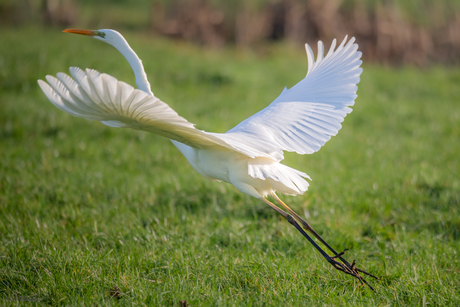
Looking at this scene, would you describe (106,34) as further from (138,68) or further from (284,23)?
(284,23)

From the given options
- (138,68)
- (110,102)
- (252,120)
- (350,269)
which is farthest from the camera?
(252,120)

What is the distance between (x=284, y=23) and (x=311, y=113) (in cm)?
956

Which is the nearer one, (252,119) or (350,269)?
(350,269)

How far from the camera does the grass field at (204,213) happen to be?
238cm

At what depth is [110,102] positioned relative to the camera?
6.25 ft

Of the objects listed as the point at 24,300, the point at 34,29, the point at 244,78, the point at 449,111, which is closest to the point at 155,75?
the point at 244,78

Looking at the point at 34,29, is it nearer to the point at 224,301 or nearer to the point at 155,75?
the point at 155,75

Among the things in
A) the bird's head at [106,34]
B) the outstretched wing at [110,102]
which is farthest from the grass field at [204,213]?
the bird's head at [106,34]

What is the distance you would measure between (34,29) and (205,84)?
5396 mm

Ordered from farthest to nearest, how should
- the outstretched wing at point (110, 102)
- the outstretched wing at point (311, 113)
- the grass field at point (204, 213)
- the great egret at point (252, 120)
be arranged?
the outstretched wing at point (311, 113) → the grass field at point (204, 213) → the great egret at point (252, 120) → the outstretched wing at point (110, 102)

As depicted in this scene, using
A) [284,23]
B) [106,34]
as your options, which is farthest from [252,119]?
[284,23]

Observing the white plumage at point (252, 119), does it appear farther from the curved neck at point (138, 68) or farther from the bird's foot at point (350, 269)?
the bird's foot at point (350, 269)

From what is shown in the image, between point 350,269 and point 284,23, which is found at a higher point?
point 284,23

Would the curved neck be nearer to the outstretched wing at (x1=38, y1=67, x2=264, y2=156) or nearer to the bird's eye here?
the bird's eye
